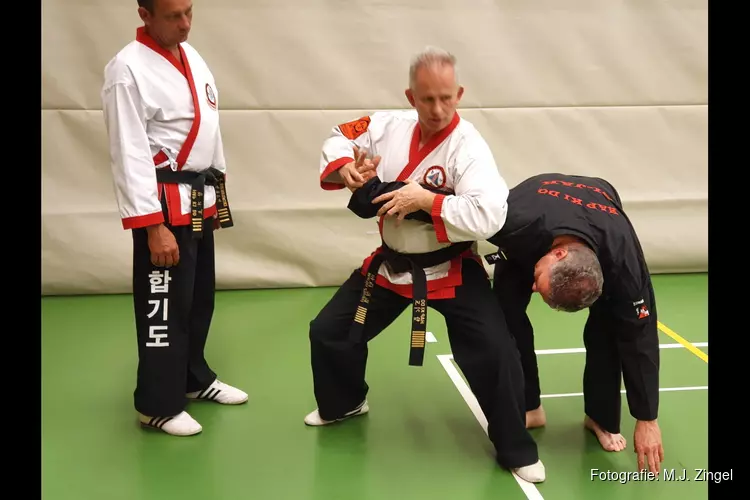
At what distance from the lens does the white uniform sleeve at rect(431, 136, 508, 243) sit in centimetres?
243

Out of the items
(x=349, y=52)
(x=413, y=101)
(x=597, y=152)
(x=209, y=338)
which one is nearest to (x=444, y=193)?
(x=413, y=101)

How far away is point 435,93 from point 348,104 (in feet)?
7.09

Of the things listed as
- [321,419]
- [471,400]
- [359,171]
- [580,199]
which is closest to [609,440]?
[471,400]

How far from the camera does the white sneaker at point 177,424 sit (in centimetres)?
297

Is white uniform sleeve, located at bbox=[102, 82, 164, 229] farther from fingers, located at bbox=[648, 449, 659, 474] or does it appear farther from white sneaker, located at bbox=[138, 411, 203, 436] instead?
fingers, located at bbox=[648, 449, 659, 474]

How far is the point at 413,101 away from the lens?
253 cm

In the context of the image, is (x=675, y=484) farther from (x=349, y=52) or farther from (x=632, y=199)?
(x=349, y=52)

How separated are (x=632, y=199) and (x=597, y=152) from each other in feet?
1.26

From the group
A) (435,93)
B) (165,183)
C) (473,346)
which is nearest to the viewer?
(435,93)

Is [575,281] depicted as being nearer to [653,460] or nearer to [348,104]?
[653,460]

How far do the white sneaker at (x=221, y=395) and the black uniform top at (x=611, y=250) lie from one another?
1.34 metres

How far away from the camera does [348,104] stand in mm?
4527

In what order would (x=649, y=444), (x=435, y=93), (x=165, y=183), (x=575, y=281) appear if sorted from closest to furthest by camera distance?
(x=575, y=281) → (x=435, y=93) → (x=649, y=444) → (x=165, y=183)

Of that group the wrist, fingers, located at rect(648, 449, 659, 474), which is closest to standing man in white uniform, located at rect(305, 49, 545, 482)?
the wrist
